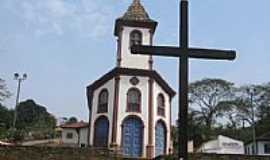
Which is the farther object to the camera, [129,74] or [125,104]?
[129,74]

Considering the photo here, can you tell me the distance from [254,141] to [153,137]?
1785 cm

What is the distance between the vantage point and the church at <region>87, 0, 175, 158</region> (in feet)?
109

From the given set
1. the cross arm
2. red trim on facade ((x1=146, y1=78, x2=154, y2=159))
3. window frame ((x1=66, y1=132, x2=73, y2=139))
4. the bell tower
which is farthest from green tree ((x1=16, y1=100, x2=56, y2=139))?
the cross arm

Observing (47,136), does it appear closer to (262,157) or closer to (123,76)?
(123,76)

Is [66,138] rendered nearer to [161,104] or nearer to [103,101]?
[103,101]

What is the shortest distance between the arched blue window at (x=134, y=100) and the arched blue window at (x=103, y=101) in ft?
6.03

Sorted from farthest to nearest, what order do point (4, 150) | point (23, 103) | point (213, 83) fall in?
point (23, 103) → point (213, 83) → point (4, 150)

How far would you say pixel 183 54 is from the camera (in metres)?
8.52

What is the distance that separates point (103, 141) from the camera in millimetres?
34188

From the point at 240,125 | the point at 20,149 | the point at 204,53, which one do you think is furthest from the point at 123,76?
the point at 240,125

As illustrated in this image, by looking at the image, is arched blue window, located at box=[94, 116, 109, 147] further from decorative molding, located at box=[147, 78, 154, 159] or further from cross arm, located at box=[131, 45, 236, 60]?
cross arm, located at box=[131, 45, 236, 60]

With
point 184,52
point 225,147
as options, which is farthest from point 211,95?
point 184,52

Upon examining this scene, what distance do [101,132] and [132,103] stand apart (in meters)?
3.33

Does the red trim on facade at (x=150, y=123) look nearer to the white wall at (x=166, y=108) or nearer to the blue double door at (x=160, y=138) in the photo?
the white wall at (x=166, y=108)
